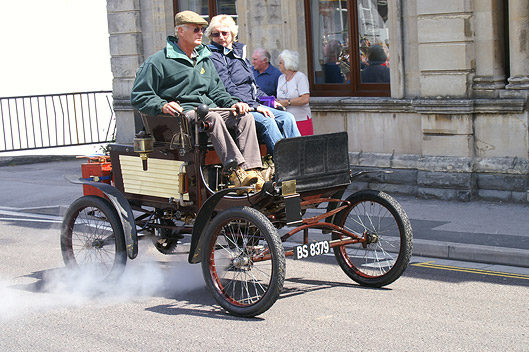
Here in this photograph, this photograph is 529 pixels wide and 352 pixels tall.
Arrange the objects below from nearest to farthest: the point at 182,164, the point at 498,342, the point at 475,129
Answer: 1. the point at 498,342
2. the point at 182,164
3. the point at 475,129

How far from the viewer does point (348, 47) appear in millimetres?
13047

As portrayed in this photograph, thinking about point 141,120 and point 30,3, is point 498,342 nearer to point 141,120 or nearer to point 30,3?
point 141,120

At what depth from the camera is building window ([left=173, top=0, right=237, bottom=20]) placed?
14.7 meters

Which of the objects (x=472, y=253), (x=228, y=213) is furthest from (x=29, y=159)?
(x=228, y=213)

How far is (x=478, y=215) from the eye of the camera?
10086 mm

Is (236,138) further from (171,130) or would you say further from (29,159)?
(29,159)

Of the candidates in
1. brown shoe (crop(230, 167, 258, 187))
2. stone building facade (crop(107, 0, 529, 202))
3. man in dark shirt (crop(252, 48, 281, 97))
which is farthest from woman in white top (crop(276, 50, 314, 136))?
brown shoe (crop(230, 167, 258, 187))

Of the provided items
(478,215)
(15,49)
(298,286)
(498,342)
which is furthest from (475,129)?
(15,49)

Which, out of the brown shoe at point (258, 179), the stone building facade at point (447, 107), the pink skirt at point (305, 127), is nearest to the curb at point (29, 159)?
the stone building facade at point (447, 107)

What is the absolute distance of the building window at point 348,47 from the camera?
12.6m

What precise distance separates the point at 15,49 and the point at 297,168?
17116 mm

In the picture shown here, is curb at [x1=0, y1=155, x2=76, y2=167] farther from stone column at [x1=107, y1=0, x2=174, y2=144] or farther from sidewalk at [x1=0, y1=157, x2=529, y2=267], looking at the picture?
sidewalk at [x1=0, y1=157, x2=529, y2=267]

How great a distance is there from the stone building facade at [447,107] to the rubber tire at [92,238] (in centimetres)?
494

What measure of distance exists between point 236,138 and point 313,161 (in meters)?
0.68
